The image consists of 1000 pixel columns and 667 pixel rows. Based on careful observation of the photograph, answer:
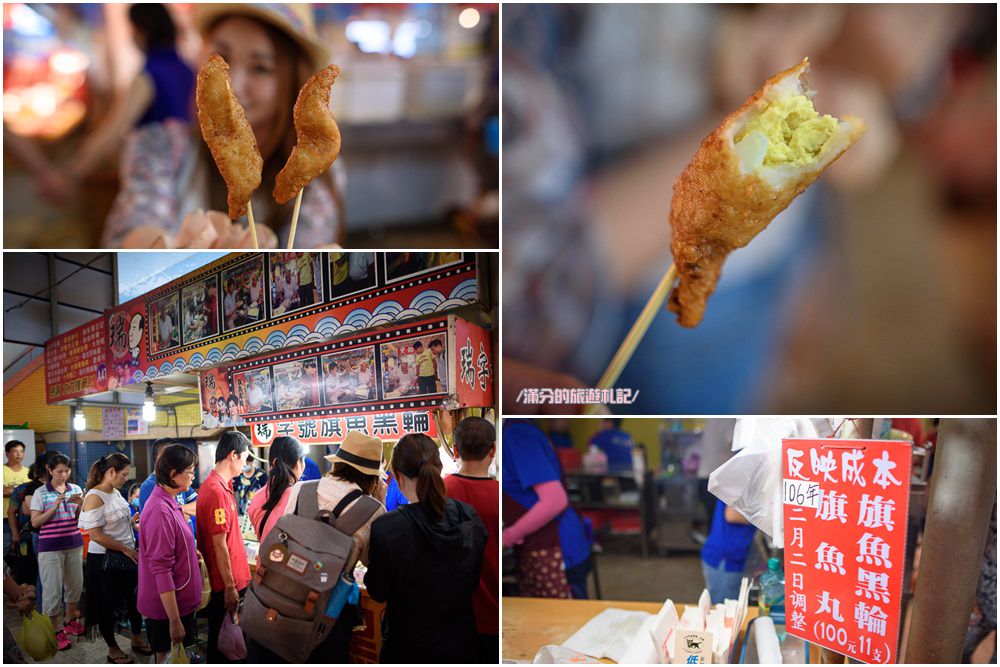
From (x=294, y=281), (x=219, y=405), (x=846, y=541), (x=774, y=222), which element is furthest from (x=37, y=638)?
(x=774, y=222)

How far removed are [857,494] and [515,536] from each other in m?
1.07

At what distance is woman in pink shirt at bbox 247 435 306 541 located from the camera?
7.59ft

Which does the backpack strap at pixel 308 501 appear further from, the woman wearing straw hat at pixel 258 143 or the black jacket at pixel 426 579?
the woman wearing straw hat at pixel 258 143

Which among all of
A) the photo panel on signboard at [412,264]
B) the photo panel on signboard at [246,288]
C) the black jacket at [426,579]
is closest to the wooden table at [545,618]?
the black jacket at [426,579]

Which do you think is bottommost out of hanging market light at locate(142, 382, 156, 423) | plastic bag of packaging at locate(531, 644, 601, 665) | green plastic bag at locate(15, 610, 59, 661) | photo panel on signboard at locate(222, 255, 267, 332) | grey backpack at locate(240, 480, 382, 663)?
plastic bag of packaging at locate(531, 644, 601, 665)

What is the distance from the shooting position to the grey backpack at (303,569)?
229 cm

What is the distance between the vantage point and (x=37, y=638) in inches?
91.7

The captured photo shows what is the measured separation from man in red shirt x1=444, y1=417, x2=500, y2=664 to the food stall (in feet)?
0.20

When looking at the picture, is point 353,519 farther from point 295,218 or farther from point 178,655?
point 295,218

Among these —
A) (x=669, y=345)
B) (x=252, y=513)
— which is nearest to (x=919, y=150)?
(x=669, y=345)

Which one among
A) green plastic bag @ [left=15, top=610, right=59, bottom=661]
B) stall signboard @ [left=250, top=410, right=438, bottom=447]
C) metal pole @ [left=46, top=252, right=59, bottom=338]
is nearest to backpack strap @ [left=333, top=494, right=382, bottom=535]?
stall signboard @ [left=250, top=410, right=438, bottom=447]

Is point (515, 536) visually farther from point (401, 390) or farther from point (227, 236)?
point (227, 236)

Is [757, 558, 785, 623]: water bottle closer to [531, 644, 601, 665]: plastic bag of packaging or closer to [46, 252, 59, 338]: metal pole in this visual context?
[531, 644, 601, 665]: plastic bag of packaging

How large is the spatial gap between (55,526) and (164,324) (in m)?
0.70
